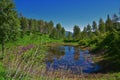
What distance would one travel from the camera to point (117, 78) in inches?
1082

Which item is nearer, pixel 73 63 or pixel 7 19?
pixel 73 63

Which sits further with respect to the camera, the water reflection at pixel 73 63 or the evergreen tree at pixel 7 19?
the evergreen tree at pixel 7 19

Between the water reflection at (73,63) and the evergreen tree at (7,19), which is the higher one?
the evergreen tree at (7,19)

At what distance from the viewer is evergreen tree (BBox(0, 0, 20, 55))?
45.3 m

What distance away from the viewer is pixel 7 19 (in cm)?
4581

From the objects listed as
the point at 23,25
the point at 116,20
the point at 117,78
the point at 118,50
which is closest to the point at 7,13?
the point at 118,50

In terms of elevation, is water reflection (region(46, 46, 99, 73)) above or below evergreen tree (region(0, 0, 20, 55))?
below

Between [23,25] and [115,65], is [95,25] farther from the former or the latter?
[115,65]

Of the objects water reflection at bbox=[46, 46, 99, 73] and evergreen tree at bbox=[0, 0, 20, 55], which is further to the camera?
evergreen tree at bbox=[0, 0, 20, 55]

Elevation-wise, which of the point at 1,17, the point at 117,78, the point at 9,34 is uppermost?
the point at 1,17

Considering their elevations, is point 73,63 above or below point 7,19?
below

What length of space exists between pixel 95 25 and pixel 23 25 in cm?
5658

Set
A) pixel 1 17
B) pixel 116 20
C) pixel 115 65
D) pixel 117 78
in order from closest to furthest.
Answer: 1. pixel 117 78
2. pixel 115 65
3. pixel 1 17
4. pixel 116 20

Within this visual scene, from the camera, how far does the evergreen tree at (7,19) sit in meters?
45.3
